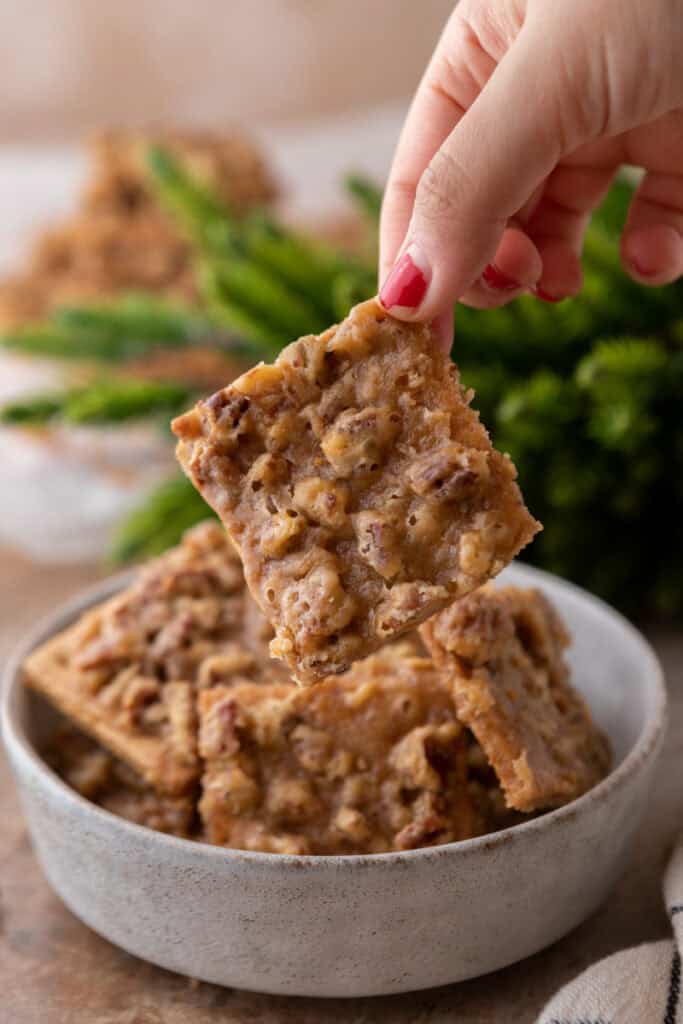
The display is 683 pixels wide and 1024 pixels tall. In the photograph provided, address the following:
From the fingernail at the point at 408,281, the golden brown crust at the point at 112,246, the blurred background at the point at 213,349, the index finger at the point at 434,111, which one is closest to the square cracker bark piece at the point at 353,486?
the fingernail at the point at 408,281

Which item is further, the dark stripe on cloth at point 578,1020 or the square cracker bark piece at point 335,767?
the square cracker bark piece at point 335,767

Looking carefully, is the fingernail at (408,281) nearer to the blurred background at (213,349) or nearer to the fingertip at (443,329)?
the fingertip at (443,329)

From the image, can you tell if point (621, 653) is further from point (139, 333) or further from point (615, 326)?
point (139, 333)

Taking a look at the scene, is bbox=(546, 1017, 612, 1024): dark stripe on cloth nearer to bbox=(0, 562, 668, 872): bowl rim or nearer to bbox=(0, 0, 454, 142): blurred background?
bbox=(0, 562, 668, 872): bowl rim

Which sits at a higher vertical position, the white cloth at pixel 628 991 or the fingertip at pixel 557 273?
the fingertip at pixel 557 273

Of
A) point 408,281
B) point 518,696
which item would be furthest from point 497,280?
point 518,696

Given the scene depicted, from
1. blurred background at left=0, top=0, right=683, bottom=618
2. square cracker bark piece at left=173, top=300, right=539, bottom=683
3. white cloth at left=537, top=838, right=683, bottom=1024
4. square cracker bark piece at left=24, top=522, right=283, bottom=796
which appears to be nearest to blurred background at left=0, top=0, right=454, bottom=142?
blurred background at left=0, top=0, right=683, bottom=618

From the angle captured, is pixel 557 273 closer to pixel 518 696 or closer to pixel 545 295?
pixel 545 295
